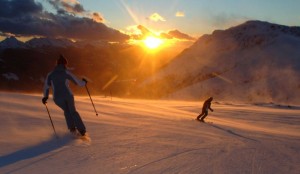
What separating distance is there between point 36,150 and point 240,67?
9815cm

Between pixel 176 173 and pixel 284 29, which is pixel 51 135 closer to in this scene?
pixel 176 173

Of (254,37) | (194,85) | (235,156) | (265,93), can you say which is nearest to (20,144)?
(235,156)

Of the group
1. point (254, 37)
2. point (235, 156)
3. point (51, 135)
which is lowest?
point (235, 156)

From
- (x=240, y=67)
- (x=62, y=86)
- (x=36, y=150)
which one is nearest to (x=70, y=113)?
(x=62, y=86)

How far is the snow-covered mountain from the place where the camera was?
278 feet

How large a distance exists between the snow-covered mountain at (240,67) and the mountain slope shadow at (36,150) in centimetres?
7467

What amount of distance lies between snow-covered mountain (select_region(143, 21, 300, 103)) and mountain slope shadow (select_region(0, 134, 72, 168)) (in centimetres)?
7467

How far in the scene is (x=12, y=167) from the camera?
5379 mm

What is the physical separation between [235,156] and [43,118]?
4.81m

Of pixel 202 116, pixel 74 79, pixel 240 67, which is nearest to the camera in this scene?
pixel 74 79

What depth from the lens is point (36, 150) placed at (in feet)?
21.3

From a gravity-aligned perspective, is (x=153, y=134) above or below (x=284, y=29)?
below

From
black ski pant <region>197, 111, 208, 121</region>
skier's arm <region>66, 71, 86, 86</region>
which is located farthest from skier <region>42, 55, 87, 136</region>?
black ski pant <region>197, 111, 208, 121</region>

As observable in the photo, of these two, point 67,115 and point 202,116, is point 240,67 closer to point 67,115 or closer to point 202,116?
point 202,116
